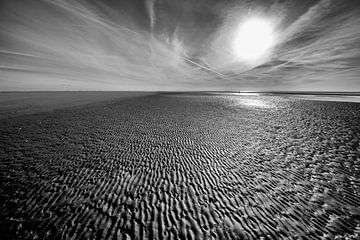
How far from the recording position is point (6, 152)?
28.0ft

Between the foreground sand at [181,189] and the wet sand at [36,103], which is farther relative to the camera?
the wet sand at [36,103]

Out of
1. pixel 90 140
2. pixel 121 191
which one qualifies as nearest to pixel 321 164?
pixel 121 191

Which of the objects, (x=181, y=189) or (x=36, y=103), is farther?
(x=36, y=103)

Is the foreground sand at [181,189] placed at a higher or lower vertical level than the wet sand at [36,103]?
higher

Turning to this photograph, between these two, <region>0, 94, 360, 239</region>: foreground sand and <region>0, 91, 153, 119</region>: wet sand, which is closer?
<region>0, 94, 360, 239</region>: foreground sand

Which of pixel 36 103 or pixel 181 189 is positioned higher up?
pixel 181 189

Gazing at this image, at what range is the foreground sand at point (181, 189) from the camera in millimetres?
3773

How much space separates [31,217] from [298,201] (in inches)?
341

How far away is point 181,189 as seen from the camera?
5.37 meters

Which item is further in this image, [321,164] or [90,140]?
[90,140]

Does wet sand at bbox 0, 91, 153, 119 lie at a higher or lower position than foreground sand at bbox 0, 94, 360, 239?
lower

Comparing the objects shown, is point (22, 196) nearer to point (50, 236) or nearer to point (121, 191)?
point (50, 236)

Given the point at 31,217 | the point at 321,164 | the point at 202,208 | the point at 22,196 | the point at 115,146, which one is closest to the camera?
the point at 31,217

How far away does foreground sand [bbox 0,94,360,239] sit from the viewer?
377 centimetres
